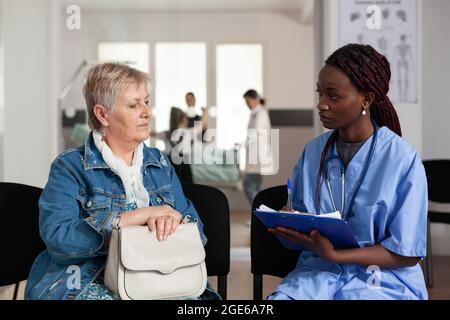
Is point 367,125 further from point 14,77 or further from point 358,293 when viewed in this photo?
point 14,77

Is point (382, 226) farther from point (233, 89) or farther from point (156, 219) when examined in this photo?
point (233, 89)

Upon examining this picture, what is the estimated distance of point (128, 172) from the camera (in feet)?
6.76

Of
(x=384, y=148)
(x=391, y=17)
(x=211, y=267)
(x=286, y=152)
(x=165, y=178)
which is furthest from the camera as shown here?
(x=286, y=152)

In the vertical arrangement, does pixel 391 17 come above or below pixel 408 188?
above

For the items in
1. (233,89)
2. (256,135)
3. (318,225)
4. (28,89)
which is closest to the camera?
(318,225)

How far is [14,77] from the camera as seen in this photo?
5266 millimetres

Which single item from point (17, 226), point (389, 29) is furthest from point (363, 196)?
point (389, 29)

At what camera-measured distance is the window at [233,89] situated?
5699 mm

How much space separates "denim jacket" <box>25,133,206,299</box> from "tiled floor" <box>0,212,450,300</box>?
210 cm

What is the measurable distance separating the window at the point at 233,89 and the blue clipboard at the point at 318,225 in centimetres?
377

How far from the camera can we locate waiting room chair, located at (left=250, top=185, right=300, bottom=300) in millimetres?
2318

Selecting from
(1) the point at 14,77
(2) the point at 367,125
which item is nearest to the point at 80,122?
(1) the point at 14,77

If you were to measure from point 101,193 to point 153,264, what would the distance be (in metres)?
0.31

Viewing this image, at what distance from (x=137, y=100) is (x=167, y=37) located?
3552 millimetres
